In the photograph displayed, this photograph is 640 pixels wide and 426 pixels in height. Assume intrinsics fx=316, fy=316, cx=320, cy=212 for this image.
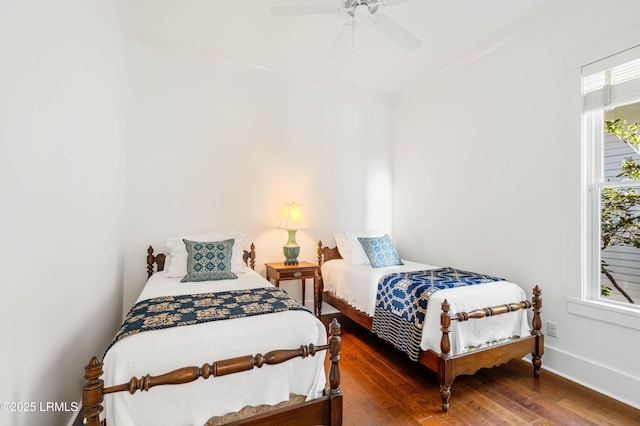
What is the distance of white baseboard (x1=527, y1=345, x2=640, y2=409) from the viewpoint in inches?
83.2

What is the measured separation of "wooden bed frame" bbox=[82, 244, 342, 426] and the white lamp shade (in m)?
1.96

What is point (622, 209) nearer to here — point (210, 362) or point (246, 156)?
point (210, 362)

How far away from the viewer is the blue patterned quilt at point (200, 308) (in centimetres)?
166

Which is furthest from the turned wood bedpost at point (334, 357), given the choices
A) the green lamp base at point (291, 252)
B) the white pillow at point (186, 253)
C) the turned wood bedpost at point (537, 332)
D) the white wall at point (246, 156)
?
the white wall at point (246, 156)

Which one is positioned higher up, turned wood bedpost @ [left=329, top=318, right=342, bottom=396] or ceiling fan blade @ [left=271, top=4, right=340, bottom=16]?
ceiling fan blade @ [left=271, top=4, right=340, bottom=16]

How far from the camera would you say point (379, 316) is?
2756 millimetres

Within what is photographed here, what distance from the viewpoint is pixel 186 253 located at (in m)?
2.98

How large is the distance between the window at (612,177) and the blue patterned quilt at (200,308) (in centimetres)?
230

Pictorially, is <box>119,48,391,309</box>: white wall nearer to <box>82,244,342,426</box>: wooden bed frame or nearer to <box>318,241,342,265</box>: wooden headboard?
<box>318,241,342,265</box>: wooden headboard

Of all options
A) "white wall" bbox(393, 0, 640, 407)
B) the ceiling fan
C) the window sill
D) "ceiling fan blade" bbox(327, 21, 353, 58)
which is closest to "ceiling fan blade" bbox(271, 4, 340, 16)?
the ceiling fan

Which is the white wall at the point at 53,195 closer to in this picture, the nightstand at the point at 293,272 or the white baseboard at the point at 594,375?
the nightstand at the point at 293,272

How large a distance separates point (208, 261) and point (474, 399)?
7.65ft

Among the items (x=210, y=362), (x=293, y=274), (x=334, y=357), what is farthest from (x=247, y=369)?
(x=293, y=274)

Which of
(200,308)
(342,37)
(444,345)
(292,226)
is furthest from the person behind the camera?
(292,226)
